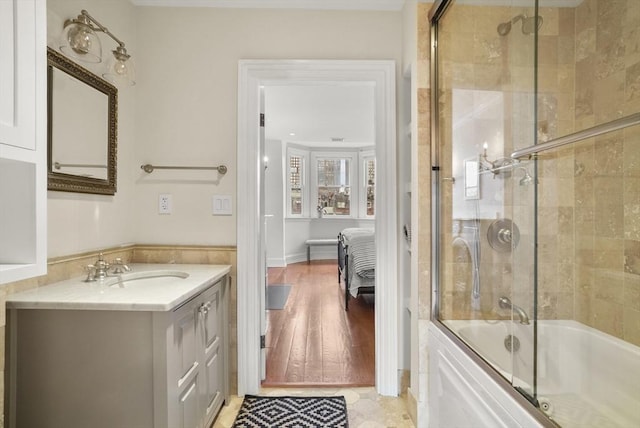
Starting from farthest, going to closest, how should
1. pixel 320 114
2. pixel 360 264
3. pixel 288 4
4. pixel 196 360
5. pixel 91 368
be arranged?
pixel 320 114 → pixel 360 264 → pixel 288 4 → pixel 196 360 → pixel 91 368

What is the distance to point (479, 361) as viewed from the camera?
4.21 feet

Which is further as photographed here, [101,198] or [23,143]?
[101,198]

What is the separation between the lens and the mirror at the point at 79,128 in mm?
1485

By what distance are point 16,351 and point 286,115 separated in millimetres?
3915

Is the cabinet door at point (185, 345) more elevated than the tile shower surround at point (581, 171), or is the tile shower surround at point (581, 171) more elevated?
the tile shower surround at point (581, 171)

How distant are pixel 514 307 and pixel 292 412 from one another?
1310 millimetres

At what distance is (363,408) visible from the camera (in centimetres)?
192

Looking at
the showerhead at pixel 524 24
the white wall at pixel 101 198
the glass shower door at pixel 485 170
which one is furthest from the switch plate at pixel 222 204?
the showerhead at pixel 524 24

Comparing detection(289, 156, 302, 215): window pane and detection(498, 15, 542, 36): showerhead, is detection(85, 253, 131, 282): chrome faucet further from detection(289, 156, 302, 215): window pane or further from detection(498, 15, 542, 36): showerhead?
detection(289, 156, 302, 215): window pane

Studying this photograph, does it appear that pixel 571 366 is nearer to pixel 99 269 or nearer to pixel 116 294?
pixel 116 294

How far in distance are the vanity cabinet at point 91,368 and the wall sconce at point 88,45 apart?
115 centimetres

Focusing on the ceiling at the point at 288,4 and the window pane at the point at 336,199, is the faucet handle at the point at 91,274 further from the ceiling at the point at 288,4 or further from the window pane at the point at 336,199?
the window pane at the point at 336,199

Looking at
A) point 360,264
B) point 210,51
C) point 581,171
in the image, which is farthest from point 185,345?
point 360,264

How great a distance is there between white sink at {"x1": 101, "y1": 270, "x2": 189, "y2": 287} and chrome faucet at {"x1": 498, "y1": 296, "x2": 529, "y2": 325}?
158 cm
